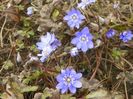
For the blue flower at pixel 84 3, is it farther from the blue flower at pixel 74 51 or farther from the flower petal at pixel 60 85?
the flower petal at pixel 60 85

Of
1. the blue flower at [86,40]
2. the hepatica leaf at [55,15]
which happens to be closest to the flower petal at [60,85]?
the blue flower at [86,40]

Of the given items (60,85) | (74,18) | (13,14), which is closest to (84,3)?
(74,18)

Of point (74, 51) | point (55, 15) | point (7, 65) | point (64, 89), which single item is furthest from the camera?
point (55, 15)

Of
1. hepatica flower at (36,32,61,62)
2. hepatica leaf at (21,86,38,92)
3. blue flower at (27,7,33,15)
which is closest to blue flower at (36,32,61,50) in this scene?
hepatica flower at (36,32,61,62)

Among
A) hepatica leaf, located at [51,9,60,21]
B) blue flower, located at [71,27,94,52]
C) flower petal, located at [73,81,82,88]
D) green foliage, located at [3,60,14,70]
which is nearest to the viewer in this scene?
flower petal, located at [73,81,82,88]

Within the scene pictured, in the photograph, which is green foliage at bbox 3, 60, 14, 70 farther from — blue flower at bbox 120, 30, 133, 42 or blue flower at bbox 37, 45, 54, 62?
blue flower at bbox 120, 30, 133, 42

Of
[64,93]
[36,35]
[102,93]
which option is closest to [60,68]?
[64,93]

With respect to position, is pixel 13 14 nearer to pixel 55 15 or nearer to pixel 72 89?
pixel 55 15

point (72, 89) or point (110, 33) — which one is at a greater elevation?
point (110, 33)

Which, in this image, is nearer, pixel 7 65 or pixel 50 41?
pixel 50 41

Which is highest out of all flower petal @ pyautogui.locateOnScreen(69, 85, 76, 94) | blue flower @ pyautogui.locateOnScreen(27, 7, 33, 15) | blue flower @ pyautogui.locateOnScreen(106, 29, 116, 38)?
blue flower @ pyautogui.locateOnScreen(27, 7, 33, 15)
